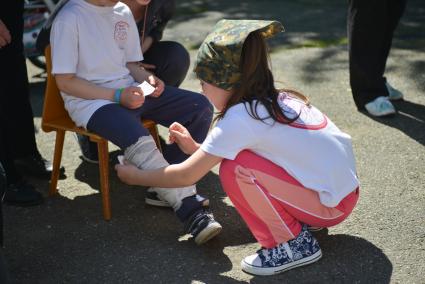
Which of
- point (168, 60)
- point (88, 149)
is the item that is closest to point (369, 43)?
point (168, 60)

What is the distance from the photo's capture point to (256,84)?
2520 mm

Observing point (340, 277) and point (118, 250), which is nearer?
point (340, 277)

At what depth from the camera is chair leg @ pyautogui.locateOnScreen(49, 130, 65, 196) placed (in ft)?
10.7

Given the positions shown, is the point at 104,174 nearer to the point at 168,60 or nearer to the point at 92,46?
the point at 92,46

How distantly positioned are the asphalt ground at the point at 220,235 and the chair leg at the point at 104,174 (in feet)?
0.19

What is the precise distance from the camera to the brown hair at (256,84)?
2486 millimetres

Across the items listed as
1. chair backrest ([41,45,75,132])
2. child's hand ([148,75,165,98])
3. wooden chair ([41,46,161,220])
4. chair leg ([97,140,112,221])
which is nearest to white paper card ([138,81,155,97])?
child's hand ([148,75,165,98])

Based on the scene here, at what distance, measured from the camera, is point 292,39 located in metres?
6.22

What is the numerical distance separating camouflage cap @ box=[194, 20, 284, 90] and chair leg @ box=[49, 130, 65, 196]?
38.4 inches

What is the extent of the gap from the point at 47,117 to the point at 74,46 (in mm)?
420

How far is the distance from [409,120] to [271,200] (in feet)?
6.02

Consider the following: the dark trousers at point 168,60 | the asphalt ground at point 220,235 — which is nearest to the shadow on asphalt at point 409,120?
the asphalt ground at point 220,235

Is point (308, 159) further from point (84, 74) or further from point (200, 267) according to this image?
point (84, 74)

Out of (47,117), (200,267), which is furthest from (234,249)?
(47,117)
